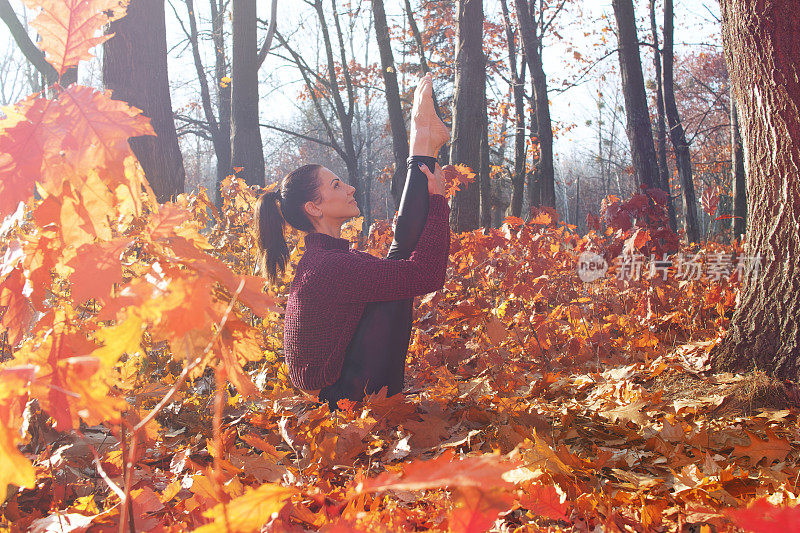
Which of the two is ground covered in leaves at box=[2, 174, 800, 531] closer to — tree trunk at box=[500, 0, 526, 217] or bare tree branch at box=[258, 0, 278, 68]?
bare tree branch at box=[258, 0, 278, 68]

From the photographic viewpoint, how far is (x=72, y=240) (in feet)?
2.84

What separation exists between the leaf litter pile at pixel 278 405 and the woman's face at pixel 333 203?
2.50 feet

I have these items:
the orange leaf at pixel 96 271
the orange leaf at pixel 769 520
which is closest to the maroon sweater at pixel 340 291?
the orange leaf at pixel 96 271

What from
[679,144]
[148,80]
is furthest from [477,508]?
[679,144]

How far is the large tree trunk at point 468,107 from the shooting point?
260 inches

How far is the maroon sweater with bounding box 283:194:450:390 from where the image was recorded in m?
2.41

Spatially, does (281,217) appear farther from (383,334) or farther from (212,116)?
(212,116)

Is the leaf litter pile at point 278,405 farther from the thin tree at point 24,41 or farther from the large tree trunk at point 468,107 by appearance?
the thin tree at point 24,41

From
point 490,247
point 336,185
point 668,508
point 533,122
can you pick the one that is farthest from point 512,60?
point 668,508

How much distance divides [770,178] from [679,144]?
39.6 ft

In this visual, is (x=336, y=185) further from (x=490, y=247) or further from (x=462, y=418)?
(x=490, y=247)

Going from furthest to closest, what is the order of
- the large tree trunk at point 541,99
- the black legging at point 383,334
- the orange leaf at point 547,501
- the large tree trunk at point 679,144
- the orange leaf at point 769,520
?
the large tree trunk at point 679,144 < the large tree trunk at point 541,99 < the black legging at point 383,334 < the orange leaf at point 547,501 < the orange leaf at point 769,520

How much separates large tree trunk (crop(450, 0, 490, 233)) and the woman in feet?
13.2

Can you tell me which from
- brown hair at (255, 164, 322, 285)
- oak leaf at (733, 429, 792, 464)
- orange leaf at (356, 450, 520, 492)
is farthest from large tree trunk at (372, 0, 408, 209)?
orange leaf at (356, 450, 520, 492)
